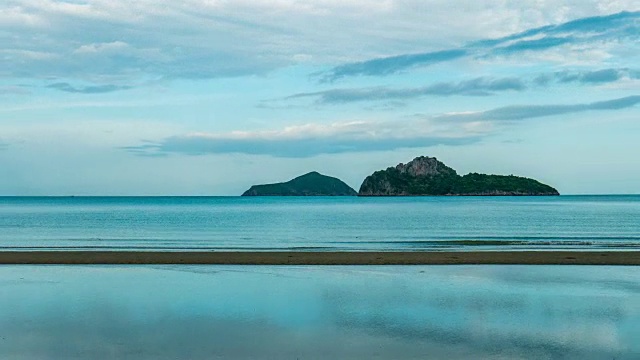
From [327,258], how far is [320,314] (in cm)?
1893

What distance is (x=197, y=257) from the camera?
42.5m

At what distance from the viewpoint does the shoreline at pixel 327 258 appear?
38875 mm

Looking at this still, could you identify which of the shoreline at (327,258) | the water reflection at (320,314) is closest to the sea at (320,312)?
the water reflection at (320,314)

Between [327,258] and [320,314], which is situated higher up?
[327,258]

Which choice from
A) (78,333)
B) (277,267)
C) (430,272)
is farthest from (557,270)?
(78,333)

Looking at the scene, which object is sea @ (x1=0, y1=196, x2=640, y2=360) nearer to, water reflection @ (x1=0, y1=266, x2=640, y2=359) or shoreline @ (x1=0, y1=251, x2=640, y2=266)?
water reflection @ (x1=0, y1=266, x2=640, y2=359)

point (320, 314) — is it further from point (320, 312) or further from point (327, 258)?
point (327, 258)

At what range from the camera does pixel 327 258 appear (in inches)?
1614

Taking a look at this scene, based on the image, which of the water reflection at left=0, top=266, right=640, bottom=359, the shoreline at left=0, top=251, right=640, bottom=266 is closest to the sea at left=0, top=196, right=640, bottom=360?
the water reflection at left=0, top=266, right=640, bottom=359

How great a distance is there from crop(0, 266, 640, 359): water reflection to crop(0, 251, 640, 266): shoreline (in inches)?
177

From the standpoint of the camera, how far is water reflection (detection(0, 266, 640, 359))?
1712cm

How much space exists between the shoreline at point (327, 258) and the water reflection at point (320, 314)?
4501mm

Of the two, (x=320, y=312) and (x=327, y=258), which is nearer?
(x=320, y=312)

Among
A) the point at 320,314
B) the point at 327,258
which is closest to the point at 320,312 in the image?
the point at 320,314
